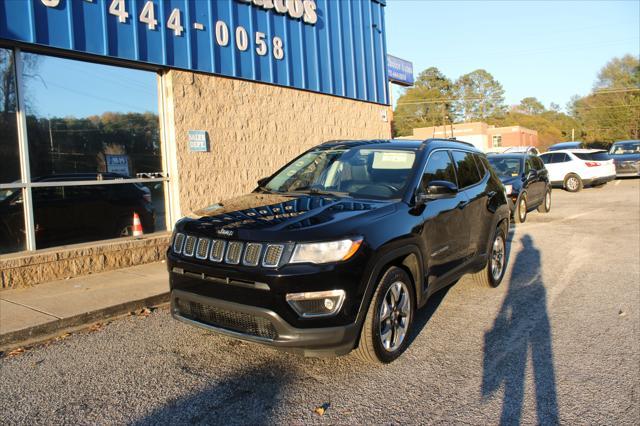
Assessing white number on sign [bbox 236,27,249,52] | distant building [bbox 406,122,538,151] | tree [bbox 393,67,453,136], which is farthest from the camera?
tree [bbox 393,67,453,136]

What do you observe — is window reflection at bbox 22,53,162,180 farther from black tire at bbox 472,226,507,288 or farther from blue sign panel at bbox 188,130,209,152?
black tire at bbox 472,226,507,288

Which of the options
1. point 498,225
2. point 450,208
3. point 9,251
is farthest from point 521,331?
point 9,251

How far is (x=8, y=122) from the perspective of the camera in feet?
22.4

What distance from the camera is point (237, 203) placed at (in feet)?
15.6

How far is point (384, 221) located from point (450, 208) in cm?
137

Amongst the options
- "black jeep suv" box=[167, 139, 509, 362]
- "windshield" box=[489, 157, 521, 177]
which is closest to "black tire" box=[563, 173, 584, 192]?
"windshield" box=[489, 157, 521, 177]

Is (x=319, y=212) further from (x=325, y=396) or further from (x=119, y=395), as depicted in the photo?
(x=119, y=395)

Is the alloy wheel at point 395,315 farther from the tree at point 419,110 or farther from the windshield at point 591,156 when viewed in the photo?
the tree at point 419,110

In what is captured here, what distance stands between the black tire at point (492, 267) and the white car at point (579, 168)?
14.9 m

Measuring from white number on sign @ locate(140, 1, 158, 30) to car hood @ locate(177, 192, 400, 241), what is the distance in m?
4.66

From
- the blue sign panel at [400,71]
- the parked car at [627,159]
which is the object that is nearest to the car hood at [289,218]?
the parked car at [627,159]

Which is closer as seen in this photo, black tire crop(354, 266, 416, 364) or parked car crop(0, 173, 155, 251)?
black tire crop(354, 266, 416, 364)

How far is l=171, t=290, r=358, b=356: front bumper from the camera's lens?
11.6ft

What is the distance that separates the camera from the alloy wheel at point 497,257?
6.50 meters
